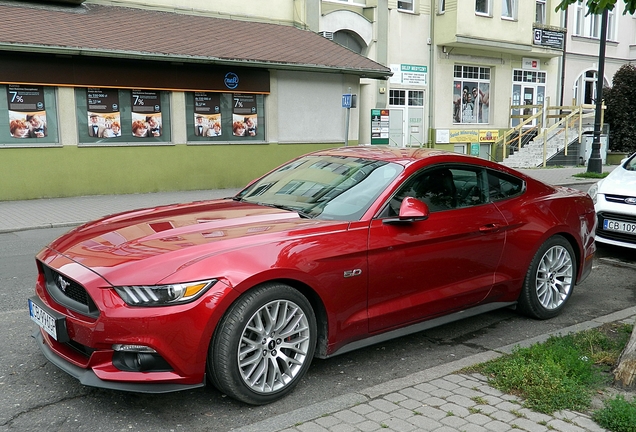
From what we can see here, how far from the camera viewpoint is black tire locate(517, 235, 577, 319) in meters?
5.44

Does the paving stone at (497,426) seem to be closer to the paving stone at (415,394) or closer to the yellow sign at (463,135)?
the paving stone at (415,394)

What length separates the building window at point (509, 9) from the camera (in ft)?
84.1

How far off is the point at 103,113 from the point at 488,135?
1645 cm

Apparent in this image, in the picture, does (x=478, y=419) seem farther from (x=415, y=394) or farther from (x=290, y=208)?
(x=290, y=208)

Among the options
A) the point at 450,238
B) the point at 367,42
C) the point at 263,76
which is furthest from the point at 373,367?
the point at 367,42

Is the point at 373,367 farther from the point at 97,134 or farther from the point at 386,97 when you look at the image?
the point at 386,97

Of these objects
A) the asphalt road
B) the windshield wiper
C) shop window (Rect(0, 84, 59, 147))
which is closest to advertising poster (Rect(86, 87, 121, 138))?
shop window (Rect(0, 84, 59, 147))

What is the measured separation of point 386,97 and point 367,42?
2.14m

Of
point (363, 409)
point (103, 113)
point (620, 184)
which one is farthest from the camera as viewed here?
point (103, 113)

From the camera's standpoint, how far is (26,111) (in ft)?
46.9

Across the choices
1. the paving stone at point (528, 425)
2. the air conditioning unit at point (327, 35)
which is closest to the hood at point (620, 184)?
the paving stone at point (528, 425)

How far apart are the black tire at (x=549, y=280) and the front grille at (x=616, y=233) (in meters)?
2.41

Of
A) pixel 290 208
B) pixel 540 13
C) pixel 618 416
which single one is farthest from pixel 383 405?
pixel 540 13

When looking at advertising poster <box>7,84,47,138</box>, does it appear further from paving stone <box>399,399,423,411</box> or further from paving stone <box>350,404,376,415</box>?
paving stone <box>399,399,423,411</box>
